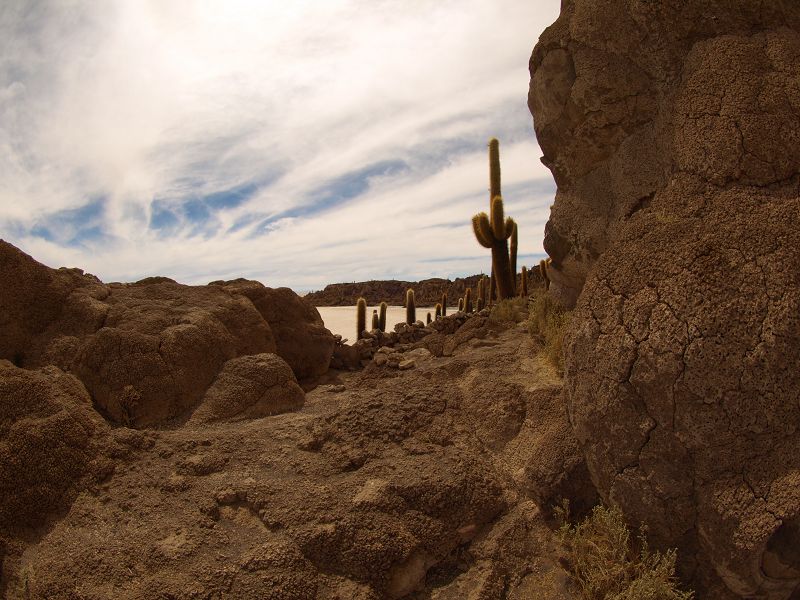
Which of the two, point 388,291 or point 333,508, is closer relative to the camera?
point 333,508

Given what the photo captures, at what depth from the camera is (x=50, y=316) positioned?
14.8ft

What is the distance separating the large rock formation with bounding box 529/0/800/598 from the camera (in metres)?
2.51

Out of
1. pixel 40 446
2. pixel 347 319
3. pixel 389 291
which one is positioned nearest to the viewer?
pixel 40 446

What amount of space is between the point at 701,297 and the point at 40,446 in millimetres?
3356

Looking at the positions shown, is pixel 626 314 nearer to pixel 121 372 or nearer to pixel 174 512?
pixel 174 512

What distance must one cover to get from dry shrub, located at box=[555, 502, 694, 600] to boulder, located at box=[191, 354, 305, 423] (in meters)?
2.24

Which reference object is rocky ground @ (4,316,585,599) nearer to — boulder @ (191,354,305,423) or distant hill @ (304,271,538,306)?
boulder @ (191,354,305,423)

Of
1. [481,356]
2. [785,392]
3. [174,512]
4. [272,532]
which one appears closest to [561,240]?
[481,356]

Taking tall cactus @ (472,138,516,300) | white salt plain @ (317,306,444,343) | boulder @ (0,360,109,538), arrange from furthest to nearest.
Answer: white salt plain @ (317,306,444,343) < tall cactus @ (472,138,516,300) < boulder @ (0,360,109,538)

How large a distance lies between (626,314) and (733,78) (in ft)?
4.37

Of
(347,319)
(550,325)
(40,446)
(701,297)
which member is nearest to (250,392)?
(40,446)

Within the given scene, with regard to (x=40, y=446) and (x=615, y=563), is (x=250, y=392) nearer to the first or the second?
(x=40, y=446)

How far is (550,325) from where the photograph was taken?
4.39m

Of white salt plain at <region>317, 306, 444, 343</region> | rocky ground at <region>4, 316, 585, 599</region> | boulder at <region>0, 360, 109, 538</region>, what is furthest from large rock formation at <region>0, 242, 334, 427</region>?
white salt plain at <region>317, 306, 444, 343</region>
